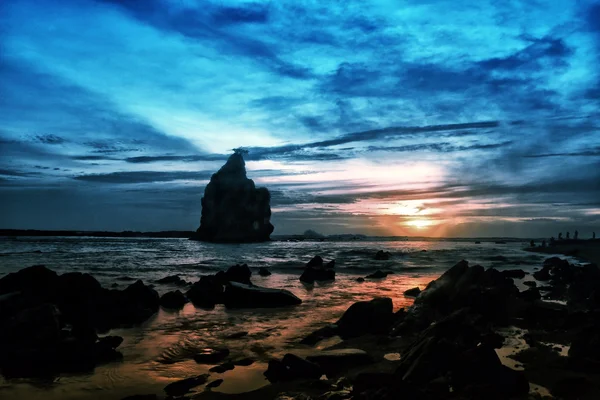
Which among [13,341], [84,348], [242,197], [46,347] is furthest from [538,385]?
[242,197]

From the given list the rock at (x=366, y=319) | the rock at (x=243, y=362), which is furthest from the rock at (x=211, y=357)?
the rock at (x=366, y=319)

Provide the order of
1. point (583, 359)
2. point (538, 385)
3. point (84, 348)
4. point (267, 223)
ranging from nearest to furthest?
point (538, 385) < point (583, 359) < point (84, 348) < point (267, 223)

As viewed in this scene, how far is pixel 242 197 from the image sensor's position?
104 metres

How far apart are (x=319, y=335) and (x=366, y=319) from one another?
4.10 feet

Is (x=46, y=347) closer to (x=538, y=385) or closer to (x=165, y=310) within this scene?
(x=165, y=310)

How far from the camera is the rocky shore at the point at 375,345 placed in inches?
207

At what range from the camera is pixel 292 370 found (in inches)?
235

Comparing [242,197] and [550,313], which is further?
[242,197]

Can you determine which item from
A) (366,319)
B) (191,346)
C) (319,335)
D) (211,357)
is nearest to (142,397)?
(211,357)

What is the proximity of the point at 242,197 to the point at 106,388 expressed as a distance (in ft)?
325

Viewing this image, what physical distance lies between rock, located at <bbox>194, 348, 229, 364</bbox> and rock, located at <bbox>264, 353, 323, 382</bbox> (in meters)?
1.29

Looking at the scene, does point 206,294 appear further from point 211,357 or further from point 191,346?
point 211,357

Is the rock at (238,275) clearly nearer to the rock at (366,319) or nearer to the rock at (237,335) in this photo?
the rock at (237,335)

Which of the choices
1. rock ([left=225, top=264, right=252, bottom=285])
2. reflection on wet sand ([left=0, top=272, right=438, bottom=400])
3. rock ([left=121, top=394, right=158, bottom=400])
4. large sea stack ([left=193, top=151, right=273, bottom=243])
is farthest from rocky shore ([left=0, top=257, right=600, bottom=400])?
large sea stack ([left=193, top=151, right=273, bottom=243])
